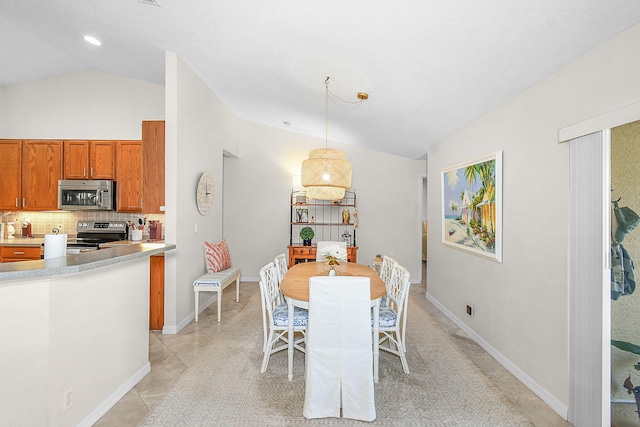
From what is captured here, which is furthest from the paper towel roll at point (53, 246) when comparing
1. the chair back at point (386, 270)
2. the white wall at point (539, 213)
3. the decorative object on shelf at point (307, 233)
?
the decorative object on shelf at point (307, 233)

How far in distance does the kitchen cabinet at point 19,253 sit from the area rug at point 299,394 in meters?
2.87

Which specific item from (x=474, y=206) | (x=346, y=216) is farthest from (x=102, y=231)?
(x=474, y=206)

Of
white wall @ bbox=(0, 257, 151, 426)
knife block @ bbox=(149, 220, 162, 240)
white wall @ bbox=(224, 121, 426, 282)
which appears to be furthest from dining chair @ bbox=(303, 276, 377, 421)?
white wall @ bbox=(224, 121, 426, 282)

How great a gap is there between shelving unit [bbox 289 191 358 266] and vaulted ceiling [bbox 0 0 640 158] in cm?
164

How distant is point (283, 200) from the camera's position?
19.5 ft

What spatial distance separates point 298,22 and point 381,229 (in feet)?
13.9

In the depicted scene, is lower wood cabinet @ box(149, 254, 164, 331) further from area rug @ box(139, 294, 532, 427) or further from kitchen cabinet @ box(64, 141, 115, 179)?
kitchen cabinet @ box(64, 141, 115, 179)

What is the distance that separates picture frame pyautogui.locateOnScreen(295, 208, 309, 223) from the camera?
5863mm

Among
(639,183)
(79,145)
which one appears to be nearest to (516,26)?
(639,183)

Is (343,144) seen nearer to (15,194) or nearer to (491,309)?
(491,309)

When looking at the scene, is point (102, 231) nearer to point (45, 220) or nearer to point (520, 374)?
point (45, 220)

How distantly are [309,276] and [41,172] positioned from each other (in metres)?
4.08

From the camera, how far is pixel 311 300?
6.68 feet

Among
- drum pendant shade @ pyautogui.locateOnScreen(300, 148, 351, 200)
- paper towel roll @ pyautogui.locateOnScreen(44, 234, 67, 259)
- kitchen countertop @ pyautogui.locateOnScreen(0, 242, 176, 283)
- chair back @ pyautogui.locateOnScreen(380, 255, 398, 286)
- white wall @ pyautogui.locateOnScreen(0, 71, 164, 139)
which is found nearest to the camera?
kitchen countertop @ pyautogui.locateOnScreen(0, 242, 176, 283)
